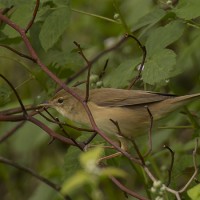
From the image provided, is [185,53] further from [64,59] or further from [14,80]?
[14,80]

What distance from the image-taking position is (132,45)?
6508 mm

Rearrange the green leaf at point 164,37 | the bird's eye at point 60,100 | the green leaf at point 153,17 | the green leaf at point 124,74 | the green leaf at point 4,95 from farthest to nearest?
1. the bird's eye at point 60,100
2. the green leaf at point 4,95
3. the green leaf at point 153,17
4. the green leaf at point 164,37
5. the green leaf at point 124,74

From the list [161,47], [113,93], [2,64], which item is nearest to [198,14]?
[161,47]

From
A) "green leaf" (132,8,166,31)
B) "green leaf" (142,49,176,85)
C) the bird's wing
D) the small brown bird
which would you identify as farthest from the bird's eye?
"green leaf" (142,49,176,85)

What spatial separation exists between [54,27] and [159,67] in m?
0.72

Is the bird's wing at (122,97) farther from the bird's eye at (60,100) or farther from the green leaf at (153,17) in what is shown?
the green leaf at (153,17)

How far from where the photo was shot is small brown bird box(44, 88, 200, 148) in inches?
162

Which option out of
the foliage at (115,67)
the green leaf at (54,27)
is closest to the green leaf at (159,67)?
the foliage at (115,67)

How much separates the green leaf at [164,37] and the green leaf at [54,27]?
525 millimetres

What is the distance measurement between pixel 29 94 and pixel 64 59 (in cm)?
319

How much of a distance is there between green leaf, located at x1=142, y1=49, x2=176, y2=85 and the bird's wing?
376 millimetres

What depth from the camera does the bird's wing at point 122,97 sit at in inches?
163

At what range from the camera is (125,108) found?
169 inches

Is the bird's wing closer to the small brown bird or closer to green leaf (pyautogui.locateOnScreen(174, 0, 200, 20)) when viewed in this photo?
the small brown bird
